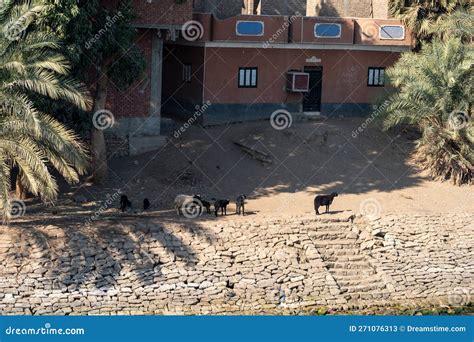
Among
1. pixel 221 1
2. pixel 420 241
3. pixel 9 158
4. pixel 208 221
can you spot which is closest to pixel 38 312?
pixel 9 158

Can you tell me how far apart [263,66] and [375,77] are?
16.5 feet

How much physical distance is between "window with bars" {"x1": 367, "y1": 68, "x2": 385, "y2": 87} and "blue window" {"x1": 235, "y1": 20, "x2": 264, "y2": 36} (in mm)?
5561

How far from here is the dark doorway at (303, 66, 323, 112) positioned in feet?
128

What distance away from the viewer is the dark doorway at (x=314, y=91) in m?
39.1

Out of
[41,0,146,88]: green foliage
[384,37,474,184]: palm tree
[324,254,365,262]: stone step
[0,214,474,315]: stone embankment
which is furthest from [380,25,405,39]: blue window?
[324,254,365,262]: stone step

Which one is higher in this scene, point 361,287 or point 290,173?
point 290,173

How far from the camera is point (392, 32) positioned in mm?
38500

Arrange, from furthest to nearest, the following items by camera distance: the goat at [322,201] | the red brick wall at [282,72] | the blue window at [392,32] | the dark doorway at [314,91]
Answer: the dark doorway at [314,91]
the blue window at [392,32]
the red brick wall at [282,72]
the goat at [322,201]

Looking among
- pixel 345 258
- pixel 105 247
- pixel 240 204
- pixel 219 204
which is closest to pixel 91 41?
pixel 219 204

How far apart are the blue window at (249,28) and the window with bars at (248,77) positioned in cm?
168

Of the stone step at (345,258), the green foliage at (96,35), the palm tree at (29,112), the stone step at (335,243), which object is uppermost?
the green foliage at (96,35)

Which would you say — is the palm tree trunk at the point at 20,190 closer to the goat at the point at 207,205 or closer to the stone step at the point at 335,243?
the goat at the point at 207,205

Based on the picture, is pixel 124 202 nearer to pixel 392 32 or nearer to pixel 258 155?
pixel 258 155

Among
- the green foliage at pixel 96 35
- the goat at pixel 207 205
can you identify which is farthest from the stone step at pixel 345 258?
the green foliage at pixel 96 35
